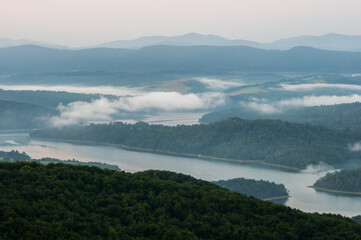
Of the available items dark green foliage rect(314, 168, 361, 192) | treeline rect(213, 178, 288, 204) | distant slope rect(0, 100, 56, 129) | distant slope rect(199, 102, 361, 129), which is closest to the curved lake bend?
treeline rect(213, 178, 288, 204)

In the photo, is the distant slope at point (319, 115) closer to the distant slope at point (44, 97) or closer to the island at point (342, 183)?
the distant slope at point (44, 97)

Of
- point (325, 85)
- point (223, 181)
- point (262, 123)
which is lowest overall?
point (223, 181)

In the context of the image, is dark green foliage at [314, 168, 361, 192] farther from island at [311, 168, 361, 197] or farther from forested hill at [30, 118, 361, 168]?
forested hill at [30, 118, 361, 168]

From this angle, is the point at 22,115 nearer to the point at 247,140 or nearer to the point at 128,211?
the point at 247,140

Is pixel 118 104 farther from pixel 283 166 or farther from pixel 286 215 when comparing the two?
pixel 286 215

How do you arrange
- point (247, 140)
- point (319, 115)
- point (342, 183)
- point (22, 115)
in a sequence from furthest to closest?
1. point (22, 115)
2. point (319, 115)
3. point (247, 140)
4. point (342, 183)

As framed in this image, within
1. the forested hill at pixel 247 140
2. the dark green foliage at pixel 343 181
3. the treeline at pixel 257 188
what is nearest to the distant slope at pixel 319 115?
the forested hill at pixel 247 140

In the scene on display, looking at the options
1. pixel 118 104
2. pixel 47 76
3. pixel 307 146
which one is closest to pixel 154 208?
pixel 307 146

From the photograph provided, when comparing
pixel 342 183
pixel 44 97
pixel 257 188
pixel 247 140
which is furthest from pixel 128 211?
pixel 44 97
